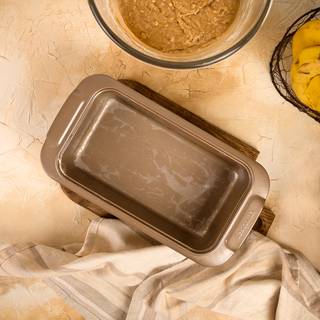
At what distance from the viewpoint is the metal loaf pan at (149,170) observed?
0.82m

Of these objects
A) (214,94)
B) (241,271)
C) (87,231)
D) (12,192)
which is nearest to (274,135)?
(214,94)

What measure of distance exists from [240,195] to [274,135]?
119mm

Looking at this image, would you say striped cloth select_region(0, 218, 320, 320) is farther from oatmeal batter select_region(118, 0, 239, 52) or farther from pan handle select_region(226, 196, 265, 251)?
oatmeal batter select_region(118, 0, 239, 52)

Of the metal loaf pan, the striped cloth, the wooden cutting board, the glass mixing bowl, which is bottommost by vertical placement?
the striped cloth

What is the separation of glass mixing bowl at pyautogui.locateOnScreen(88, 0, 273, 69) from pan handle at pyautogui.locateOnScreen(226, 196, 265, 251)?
20 centimetres

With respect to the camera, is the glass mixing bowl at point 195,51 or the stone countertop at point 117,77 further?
the stone countertop at point 117,77

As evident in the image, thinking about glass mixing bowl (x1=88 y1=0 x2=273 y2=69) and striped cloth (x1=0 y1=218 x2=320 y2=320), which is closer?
glass mixing bowl (x1=88 y1=0 x2=273 y2=69)

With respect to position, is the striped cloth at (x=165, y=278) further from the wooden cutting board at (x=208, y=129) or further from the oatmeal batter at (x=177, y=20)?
the oatmeal batter at (x=177, y=20)

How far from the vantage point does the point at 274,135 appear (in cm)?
86

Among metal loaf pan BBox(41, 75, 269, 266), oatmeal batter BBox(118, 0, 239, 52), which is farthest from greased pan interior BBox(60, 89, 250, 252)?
oatmeal batter BBox(118, 0, 239, 52)

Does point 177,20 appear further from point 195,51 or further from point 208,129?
point 208,129

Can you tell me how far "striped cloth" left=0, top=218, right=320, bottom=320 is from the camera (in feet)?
2.79

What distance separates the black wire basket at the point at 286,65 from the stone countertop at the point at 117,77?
0.01m

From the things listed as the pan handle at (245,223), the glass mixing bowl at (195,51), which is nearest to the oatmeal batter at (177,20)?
the glass mixing bowl at (195,51)
